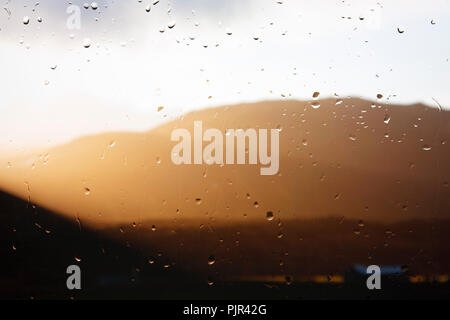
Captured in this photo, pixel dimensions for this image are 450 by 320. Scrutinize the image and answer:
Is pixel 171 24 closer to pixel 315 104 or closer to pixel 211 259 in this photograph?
pixel 315 104

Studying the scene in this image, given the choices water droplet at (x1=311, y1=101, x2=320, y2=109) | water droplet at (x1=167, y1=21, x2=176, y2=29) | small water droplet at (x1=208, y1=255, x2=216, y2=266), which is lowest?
small water droplet at (x1=208, y1=255, x2=216, y2=266)

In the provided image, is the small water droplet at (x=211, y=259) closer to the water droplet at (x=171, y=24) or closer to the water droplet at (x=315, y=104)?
the water droplet at (x=315, y=104)

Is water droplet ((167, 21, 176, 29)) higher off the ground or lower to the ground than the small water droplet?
higher

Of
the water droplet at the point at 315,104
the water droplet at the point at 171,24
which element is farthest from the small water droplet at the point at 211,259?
the water droplet at the point at 171,24

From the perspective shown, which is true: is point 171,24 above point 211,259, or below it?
above

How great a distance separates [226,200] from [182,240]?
0.19 meters

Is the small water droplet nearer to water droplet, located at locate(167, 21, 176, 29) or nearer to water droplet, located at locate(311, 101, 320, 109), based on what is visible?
water droplet, located at locate(311, 101, 320, 109)

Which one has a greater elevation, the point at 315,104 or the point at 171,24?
the point at 171,24

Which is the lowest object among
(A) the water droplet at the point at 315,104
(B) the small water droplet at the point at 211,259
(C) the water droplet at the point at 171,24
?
(B) the small water droplet at the point at 211,259

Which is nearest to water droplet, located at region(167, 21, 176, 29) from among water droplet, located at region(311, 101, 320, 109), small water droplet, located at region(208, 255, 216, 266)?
water droplet, located at region(311, 101, 320, 109)

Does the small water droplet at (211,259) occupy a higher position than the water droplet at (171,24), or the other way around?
the water droplet at (171,24)

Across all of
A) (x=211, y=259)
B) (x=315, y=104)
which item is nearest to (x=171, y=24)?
(x=315, y=104)

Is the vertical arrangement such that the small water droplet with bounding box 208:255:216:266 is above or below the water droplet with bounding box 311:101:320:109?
below

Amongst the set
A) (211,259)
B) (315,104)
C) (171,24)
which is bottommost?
(211,259)
